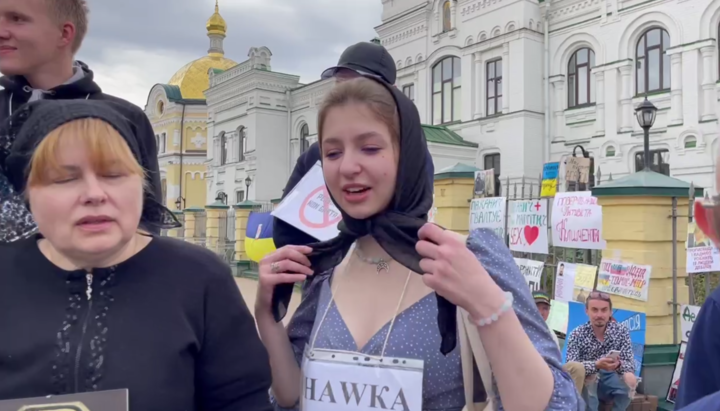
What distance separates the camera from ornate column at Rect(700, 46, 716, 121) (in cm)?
1486

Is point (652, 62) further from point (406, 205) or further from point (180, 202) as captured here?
point (180, 202)

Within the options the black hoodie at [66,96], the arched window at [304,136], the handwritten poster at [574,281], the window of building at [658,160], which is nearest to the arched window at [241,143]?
the arched window at [304,136]

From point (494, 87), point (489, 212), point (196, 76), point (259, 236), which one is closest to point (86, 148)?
point (489, 212)

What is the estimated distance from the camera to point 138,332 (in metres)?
1.41

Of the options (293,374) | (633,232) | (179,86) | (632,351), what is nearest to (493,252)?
(293,374)

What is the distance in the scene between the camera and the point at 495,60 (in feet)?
63.9

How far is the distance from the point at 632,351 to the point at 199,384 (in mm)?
4988

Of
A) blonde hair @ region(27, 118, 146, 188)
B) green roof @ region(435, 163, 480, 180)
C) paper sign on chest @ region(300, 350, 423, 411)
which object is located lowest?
paper sign on chest @ region(300, 350, 423, 411)

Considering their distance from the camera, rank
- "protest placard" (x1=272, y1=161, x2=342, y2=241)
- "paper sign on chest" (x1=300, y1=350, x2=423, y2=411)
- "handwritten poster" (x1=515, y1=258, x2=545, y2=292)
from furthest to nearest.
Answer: "handwritten poster" (x1=515, y1=258, x2=545, y2=292) → "protest placard" (x1=272, y1=161, x2=342, y2=241) → "paper sign on chest" (x1=300, y1=350, x2=423, y2=411)

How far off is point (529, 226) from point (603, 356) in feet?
7.97

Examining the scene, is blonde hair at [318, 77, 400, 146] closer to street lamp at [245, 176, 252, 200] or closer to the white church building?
the white church building

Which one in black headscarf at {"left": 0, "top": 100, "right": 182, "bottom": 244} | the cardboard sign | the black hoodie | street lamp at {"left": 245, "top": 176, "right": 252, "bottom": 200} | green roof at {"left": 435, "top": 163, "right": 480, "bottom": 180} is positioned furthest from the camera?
street lamp at {"left": 245, "top": 176, "right": 252, "bottom": 200}

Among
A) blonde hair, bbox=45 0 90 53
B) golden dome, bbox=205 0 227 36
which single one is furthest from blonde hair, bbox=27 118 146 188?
golden dome, bbox=205 0 227 36

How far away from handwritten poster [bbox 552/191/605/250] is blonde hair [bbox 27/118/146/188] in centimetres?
592
